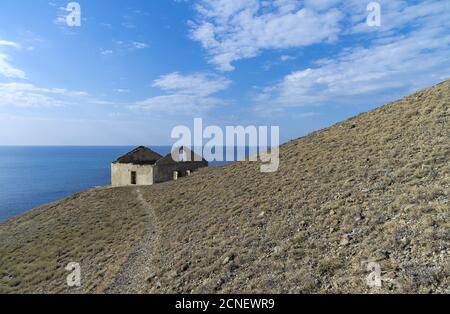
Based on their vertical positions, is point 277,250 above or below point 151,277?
above

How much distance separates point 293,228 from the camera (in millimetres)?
12922

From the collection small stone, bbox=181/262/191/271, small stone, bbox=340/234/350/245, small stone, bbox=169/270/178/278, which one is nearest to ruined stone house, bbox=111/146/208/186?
small stone, bbox=181/262/191/271

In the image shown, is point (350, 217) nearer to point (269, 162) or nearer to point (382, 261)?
point (382, 261)

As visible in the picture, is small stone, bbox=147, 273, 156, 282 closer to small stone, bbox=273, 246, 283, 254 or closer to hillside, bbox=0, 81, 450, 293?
hillside, bbox=0, 81, 450, 293

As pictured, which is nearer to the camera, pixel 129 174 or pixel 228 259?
pixel 228 259

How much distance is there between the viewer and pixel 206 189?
24.8 m

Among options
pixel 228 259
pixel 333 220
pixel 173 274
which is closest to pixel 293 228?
pixel 333 220

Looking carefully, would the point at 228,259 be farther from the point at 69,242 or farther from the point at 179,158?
the point at 179,158

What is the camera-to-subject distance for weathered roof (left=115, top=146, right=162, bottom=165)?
45.2m

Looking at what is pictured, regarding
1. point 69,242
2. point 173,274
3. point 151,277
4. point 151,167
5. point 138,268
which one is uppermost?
point 151,167

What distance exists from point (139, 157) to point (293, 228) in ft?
122

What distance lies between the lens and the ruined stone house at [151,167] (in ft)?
132

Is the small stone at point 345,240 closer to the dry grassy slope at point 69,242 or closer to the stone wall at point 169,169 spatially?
the dry grassy slope at point 69,242

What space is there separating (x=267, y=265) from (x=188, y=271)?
127 inches
